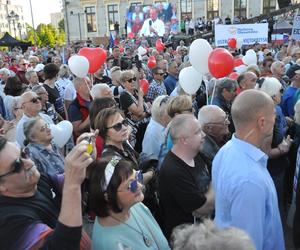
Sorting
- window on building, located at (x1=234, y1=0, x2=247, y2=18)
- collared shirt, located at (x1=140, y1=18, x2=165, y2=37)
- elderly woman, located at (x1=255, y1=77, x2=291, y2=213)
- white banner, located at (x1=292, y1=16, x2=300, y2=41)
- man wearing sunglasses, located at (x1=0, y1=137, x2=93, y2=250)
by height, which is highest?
window on building, located at (x1=234, y1=0, x2=247, y2=18)

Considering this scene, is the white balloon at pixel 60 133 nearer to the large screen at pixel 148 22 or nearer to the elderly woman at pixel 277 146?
the elderly woman at pixel 277 146

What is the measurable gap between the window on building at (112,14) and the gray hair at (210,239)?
4498 cm

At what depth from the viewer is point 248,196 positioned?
185cm

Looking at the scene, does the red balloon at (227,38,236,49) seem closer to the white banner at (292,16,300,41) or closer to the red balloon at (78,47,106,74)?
the white banner at (292,16,300,41)

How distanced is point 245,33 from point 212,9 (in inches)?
1243

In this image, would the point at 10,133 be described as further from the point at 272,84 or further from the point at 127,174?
the point at 272,84

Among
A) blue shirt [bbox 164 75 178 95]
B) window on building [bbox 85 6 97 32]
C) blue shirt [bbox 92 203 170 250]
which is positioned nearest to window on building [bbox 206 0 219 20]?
window on building [bbox 85 6 97 32]

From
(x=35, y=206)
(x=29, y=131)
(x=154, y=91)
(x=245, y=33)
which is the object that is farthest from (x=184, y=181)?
(x=245, y=33)

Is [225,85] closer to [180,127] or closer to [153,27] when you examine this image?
[180,127]

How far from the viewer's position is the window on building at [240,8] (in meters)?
38.7

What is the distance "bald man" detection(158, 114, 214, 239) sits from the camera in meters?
2.48

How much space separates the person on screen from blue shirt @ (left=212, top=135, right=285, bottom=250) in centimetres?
3116

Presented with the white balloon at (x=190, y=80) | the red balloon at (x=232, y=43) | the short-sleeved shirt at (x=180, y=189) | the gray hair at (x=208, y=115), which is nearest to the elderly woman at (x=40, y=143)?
the short-sleeved shirt at (x=180, y=189)

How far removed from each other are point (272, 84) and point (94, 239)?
9.48 ft
